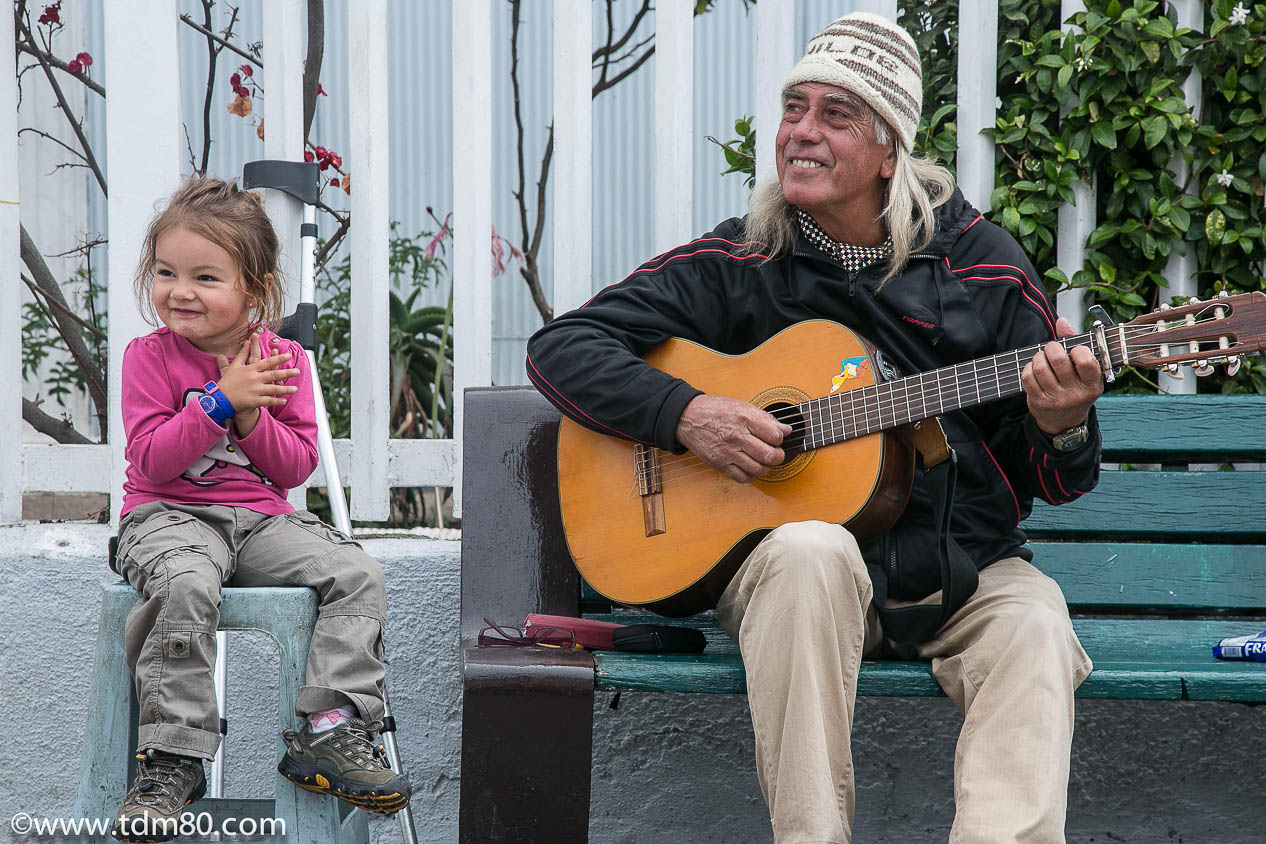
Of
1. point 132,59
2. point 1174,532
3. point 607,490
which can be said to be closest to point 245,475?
point 607,490

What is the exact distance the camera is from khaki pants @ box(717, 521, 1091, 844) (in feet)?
6.45

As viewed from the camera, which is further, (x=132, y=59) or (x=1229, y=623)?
(x=132, y=59)

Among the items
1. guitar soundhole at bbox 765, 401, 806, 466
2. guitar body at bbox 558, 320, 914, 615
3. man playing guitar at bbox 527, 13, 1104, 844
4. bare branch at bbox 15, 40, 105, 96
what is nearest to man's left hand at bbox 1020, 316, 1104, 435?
man playing guitar at bbox 527, 13, 1104, 844

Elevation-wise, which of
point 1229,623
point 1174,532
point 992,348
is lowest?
point 1229,623

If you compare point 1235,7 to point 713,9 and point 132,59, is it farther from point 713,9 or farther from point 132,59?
point 132,59

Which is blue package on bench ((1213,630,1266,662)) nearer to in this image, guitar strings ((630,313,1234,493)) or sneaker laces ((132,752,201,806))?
guitar strings ((630,313,1234,493))

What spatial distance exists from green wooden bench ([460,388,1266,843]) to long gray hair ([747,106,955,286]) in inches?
24.0

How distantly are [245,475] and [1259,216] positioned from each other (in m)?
2.49

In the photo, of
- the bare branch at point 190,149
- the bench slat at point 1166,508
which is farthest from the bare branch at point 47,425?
the bench slat at point 1166,508

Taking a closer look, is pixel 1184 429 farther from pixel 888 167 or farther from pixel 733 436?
pixel 733 436

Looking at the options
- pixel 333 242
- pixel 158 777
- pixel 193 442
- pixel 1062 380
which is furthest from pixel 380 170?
pixel 1062 380

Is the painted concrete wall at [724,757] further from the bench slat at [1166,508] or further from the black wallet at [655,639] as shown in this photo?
the black wallet at [655,639]

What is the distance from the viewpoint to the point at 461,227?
3123 millimetres

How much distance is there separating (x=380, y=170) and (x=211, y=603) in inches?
53.0
